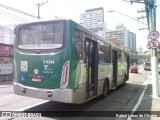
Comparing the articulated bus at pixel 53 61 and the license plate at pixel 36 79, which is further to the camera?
the license plate at pixel 36 79

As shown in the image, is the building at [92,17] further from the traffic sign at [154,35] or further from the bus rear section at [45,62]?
the bus rear section at [45,62]

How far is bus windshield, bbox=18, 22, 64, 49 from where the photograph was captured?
6938 mm

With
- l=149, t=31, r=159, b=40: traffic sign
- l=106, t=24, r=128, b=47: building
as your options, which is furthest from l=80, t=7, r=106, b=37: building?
l=106, t=24, r=128, b=47: building

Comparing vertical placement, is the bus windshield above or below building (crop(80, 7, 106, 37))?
below

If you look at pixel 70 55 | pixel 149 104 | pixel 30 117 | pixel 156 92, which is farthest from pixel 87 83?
pixel 156 92

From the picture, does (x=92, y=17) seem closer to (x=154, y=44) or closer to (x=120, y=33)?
(x=154, y=44)

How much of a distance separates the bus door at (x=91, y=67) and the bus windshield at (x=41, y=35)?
142 centimetres

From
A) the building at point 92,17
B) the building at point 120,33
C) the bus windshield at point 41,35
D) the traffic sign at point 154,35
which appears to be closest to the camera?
the bus windshield at point 41,35

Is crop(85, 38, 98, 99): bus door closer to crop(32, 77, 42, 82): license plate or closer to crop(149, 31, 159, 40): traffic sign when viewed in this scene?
crop(32, 77, 42, 82): license plate

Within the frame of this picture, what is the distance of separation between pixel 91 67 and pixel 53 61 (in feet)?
7.46

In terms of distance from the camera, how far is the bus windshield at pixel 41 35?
6938 mm

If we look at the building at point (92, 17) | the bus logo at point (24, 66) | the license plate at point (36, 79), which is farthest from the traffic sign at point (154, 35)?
the building at point (92, 17)

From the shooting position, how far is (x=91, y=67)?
870 cm

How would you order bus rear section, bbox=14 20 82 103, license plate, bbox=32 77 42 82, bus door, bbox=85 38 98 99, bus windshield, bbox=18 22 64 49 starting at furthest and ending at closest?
bus door, bbox=85 38 98 99 < license plate, bbox=32 77 42 82 < bus windshield, bbox=18 22 64 49 < bus rear section, bbox=14 20 82 103
